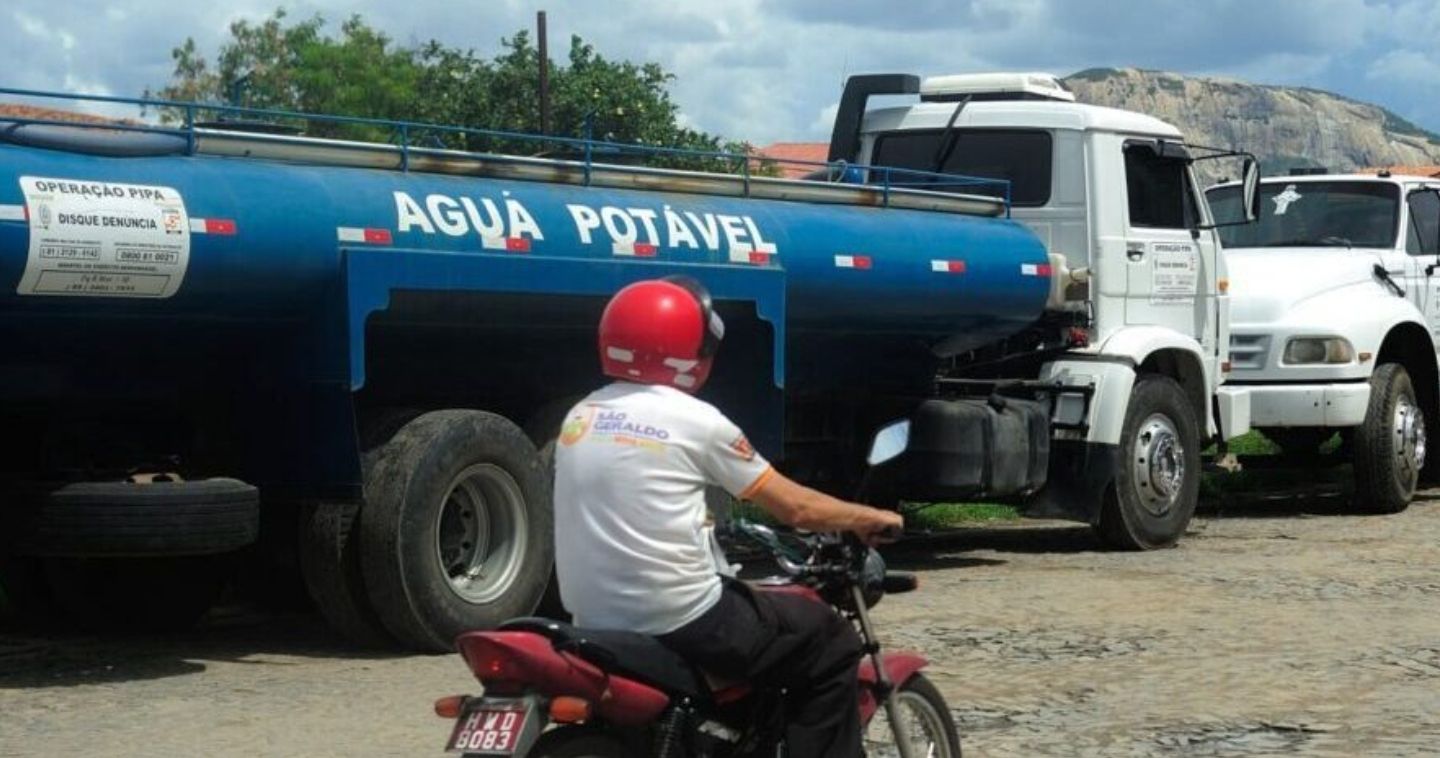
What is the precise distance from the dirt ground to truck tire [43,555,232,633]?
7.8 inches

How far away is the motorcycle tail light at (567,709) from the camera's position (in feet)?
17.2

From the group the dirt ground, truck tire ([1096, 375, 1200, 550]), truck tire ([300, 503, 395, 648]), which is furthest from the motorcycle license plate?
truck tire ([1096, 375, 1200, 550])

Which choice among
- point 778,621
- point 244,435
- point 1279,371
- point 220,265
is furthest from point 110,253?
point 1279,371

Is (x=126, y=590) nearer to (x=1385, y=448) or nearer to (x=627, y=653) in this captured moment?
(x=627, y=653)

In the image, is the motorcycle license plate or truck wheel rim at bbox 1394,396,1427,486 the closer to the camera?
the motorcycle license plate

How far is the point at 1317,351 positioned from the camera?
16.9 metres

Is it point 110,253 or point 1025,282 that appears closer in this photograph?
point 110,253

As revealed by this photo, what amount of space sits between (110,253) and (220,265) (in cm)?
50

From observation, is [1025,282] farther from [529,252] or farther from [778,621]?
[778,621]

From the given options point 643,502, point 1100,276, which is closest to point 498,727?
point 643,502

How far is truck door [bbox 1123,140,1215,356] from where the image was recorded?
49.5 ft

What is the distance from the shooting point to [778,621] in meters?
5.60

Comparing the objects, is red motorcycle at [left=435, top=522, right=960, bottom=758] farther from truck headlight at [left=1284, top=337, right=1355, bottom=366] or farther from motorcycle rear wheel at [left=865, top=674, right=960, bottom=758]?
→ truck headlight at [left=1284, top=337, right=1355, bottom=366]

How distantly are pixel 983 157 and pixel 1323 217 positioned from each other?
424 cm
